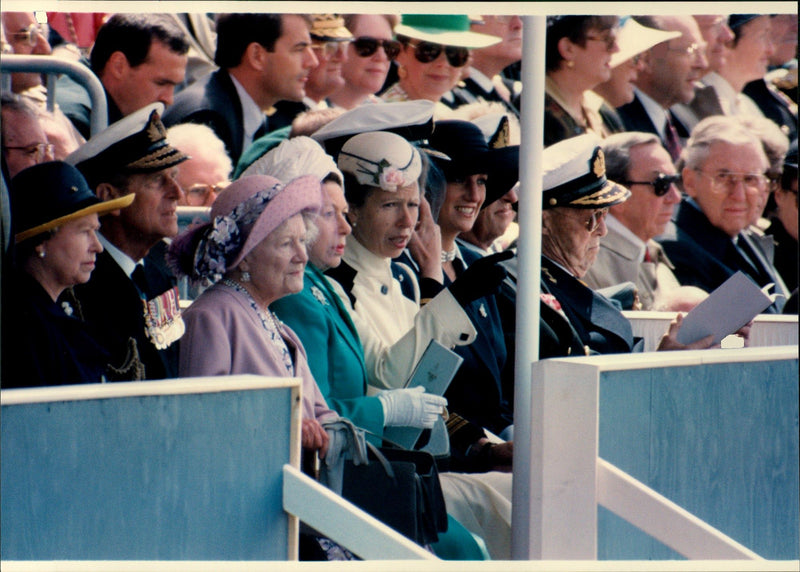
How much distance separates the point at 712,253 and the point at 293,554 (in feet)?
12.1

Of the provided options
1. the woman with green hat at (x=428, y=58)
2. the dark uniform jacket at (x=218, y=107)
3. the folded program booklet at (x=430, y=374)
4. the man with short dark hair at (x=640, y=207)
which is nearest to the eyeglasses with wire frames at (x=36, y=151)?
the dark uniform jacket at (x=218, y=107)

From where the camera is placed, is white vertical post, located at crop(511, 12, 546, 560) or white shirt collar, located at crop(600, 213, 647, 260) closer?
white vertical post, located at crop(511, 12, 546, 560)

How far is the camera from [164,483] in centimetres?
311

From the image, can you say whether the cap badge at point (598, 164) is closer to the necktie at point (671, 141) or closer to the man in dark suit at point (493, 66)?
the man in dark suit at point (493, 66)

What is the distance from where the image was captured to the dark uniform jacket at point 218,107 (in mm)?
5211

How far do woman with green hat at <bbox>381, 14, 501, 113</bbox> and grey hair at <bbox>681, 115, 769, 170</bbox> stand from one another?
1259 mm

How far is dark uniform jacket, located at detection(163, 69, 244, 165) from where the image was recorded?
17.1ft

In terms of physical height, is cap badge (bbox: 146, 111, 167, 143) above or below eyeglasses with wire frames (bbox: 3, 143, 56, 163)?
above

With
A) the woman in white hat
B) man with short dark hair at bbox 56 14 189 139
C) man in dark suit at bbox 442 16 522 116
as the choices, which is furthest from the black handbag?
man in dark suit at bbox 442 16 522 116

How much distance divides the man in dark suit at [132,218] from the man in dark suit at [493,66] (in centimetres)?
229

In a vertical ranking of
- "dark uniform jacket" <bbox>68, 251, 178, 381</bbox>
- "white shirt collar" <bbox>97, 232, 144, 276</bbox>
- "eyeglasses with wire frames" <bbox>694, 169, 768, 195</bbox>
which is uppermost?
"eyeglasses with wire frames" <bbox>694, 169, 768, 195</bbox>

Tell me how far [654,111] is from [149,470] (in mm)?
4559

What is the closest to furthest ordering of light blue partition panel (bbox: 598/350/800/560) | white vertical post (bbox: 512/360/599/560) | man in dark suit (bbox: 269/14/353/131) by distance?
Answer: white vertical post (bbox: 512/360/599/560), light blue partition panel (bbox: 598/350/800/560), man in dark suit (bbox: 269/14/353/131)

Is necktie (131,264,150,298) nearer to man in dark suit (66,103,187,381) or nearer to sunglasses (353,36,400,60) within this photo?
man in dark suit (66,103,187,381)
